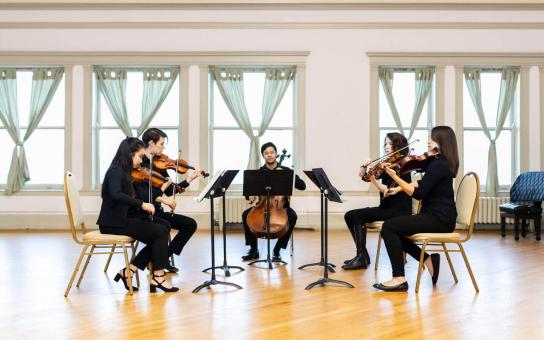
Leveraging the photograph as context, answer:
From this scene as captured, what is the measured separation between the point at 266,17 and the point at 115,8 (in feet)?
7.18

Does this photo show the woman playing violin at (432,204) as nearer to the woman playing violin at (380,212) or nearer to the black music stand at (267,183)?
the woman playing violin at (380,212)

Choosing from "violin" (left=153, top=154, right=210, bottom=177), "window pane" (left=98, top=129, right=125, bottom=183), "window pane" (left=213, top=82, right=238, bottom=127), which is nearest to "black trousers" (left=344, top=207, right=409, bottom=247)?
"violin" (left=153, top=154, right=210, bottom=177)

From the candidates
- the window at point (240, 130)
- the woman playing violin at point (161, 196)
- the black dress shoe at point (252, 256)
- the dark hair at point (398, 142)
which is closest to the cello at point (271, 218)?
the black dress shoe at point (252, 256)

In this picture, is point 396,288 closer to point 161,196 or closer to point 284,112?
point 161,196

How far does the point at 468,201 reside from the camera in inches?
170

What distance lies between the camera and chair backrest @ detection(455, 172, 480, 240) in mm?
4230

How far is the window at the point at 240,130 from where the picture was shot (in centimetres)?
868

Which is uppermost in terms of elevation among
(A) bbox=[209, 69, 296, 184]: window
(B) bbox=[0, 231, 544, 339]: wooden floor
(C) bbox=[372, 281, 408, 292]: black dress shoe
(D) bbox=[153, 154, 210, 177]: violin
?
(A) bbox=[209, 69, 296, 184]: window

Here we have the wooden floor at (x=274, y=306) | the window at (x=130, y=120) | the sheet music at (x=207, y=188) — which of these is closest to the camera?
the wooden floor at (x=274, y=306)

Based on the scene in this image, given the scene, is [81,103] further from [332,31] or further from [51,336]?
[51,336]

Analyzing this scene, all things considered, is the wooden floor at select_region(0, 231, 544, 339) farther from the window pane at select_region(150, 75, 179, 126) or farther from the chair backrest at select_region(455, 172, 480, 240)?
the window pane at select_region(150, 75, 179, 126)

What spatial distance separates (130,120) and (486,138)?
5.24 metres

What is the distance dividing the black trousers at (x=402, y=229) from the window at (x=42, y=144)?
595 centimetres

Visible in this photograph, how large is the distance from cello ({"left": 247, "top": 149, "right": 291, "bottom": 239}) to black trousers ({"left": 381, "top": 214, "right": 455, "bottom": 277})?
1.31 m
